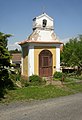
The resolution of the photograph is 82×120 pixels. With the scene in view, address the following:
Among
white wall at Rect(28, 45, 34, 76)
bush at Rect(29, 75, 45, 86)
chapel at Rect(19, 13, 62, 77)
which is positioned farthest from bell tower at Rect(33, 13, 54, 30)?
bush at Rect(29, 75, 45, 86)

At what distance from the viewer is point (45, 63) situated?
2528 centimetres

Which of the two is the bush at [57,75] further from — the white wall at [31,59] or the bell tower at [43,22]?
the bell tower at [43,22]

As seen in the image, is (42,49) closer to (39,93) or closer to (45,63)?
(45,63)

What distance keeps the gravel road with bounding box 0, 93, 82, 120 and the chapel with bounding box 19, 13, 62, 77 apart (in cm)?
1006

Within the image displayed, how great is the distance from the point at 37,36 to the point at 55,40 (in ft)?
6.50

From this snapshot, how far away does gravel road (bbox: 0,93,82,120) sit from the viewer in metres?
10.9

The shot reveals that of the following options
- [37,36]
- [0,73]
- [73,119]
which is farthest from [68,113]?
[37,36]

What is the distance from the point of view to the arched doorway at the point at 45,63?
82.1 feet

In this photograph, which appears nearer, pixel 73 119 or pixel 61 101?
pixel 73 119

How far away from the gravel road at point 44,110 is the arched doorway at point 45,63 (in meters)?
10.2

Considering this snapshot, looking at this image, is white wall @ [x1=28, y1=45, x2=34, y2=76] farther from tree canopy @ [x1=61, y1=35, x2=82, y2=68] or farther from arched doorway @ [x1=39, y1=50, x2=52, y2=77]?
tree canopy @ [x1=61, y1=35, x2=82, y2=68]

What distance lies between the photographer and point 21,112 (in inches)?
463

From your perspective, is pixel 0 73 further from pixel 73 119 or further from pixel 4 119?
pixel 73 119

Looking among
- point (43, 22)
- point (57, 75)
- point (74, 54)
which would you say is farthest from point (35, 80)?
point (74, 54)
